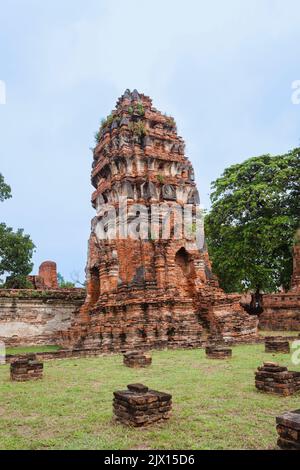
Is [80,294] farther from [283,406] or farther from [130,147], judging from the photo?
[283,406]

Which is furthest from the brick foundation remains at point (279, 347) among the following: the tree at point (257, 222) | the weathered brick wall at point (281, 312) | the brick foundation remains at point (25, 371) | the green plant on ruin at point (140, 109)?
the green plant on ruin at point (140, 109)

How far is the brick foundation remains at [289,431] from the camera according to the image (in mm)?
4137

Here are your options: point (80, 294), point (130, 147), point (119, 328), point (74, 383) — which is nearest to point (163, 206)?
point (130, 147)

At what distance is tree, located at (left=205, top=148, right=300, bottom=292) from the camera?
78.8ft

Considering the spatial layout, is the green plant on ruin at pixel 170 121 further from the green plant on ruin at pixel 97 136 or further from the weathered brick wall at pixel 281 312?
the weathered brick wall at pixel 281 312

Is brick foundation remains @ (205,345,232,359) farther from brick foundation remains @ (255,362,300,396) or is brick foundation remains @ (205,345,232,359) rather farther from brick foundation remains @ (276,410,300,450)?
brick foundation remains @ (276,410,300,450)

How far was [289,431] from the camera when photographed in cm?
424

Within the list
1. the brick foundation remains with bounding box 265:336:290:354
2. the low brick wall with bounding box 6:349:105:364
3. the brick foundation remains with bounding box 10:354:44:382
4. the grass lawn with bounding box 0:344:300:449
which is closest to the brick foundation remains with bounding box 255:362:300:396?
the grass lawn with bounding box 0:344:300:449

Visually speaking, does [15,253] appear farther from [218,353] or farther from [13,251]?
[218,353]

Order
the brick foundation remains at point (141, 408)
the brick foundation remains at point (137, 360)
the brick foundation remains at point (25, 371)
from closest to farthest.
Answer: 1. the brick foundation remains at point (141, 408)
2. the brick foundation remains at point (25, 371)
3. the brick foundation remains at point (137, 360)

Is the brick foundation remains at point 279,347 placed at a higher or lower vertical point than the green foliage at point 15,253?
lower

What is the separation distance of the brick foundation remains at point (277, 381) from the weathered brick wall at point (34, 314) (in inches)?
546

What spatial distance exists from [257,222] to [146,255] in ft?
32.7

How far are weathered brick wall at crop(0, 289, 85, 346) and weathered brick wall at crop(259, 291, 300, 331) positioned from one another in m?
10.9
